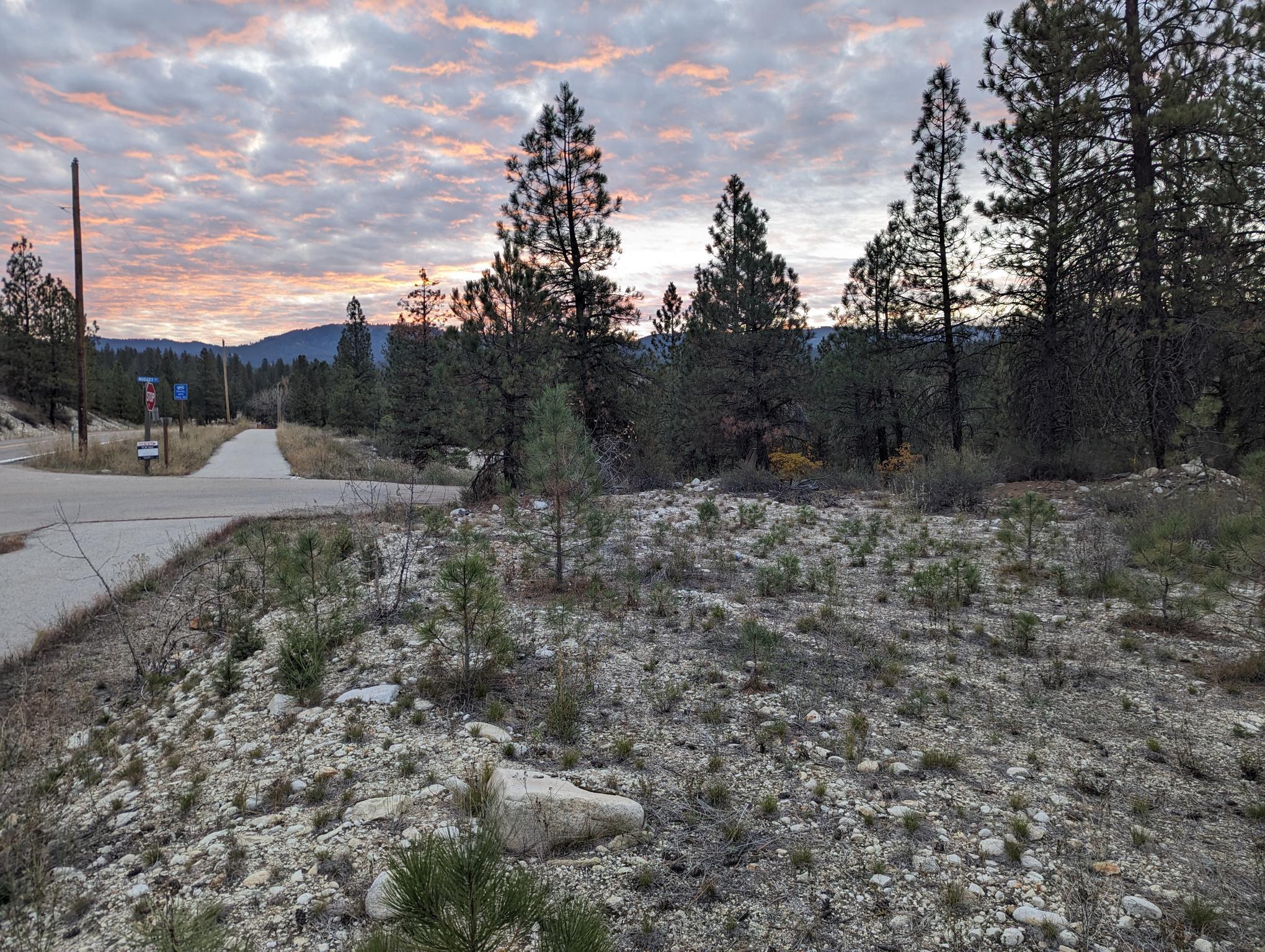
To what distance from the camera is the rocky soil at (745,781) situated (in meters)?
2.50

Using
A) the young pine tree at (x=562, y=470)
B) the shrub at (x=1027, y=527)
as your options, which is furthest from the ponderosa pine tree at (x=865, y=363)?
the young pine tree at (x=562, y=470)

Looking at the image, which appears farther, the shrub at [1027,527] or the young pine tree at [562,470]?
the shrub at [1027,527]

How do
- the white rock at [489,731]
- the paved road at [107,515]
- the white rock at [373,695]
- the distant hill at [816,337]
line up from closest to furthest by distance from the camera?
the white rock at [489,731], the white rock at [373,695], the paved road at [107,515], the distant hill at [816,337]

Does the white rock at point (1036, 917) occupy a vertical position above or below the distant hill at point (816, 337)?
below

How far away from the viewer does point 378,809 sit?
123 inches

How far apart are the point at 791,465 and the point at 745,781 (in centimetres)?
1711

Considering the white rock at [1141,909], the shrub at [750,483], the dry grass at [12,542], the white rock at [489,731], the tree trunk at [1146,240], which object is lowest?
the white rock at [1141,909]

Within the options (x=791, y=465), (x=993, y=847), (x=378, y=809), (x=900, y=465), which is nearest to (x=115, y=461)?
(x=791, y=465)

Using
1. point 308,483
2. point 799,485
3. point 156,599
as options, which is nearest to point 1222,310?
point 799,485

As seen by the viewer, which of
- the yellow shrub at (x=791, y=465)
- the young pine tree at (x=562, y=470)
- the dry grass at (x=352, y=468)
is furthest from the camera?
the yellow shrub at (x=791, y=465)

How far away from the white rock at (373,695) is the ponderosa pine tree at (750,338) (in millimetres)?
16598

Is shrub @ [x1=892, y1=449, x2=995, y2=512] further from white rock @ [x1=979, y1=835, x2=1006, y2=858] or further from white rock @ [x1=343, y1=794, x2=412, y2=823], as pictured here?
white rock @ [x1=343, y1=794, x2=412, y2=823]

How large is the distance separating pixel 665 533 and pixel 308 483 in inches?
389

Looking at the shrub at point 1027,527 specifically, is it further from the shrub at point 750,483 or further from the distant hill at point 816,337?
the distant hill at point 816,337
